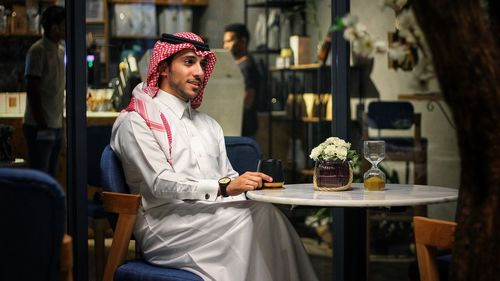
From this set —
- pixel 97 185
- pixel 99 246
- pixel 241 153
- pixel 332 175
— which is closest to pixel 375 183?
pixel 332 175

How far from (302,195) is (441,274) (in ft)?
2.07

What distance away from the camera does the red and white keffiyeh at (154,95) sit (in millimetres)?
4035

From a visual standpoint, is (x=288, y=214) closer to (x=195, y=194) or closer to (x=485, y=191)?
(x=195, y=194)

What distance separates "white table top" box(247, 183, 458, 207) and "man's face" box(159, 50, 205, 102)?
65 centimetres

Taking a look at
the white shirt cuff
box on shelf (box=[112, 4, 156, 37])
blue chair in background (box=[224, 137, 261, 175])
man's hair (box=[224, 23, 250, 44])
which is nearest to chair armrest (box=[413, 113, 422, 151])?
man's hair (box=[224, 23, 250, 44])

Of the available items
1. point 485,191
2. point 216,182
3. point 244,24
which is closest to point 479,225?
point 485,191

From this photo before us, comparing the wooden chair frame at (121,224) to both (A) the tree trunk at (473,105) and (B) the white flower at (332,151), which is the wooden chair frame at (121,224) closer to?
(B) the white flower at (332,151)

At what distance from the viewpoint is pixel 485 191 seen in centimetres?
238

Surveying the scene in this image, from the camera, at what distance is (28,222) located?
2.56 metres

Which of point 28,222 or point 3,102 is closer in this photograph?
point 28,222

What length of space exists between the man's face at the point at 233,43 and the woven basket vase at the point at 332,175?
5.19ft

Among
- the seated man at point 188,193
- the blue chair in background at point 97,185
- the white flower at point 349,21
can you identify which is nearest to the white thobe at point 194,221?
the seated man at point 188,193

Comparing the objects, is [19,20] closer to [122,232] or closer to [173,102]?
[173,102]

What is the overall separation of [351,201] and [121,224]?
42.6 inches
